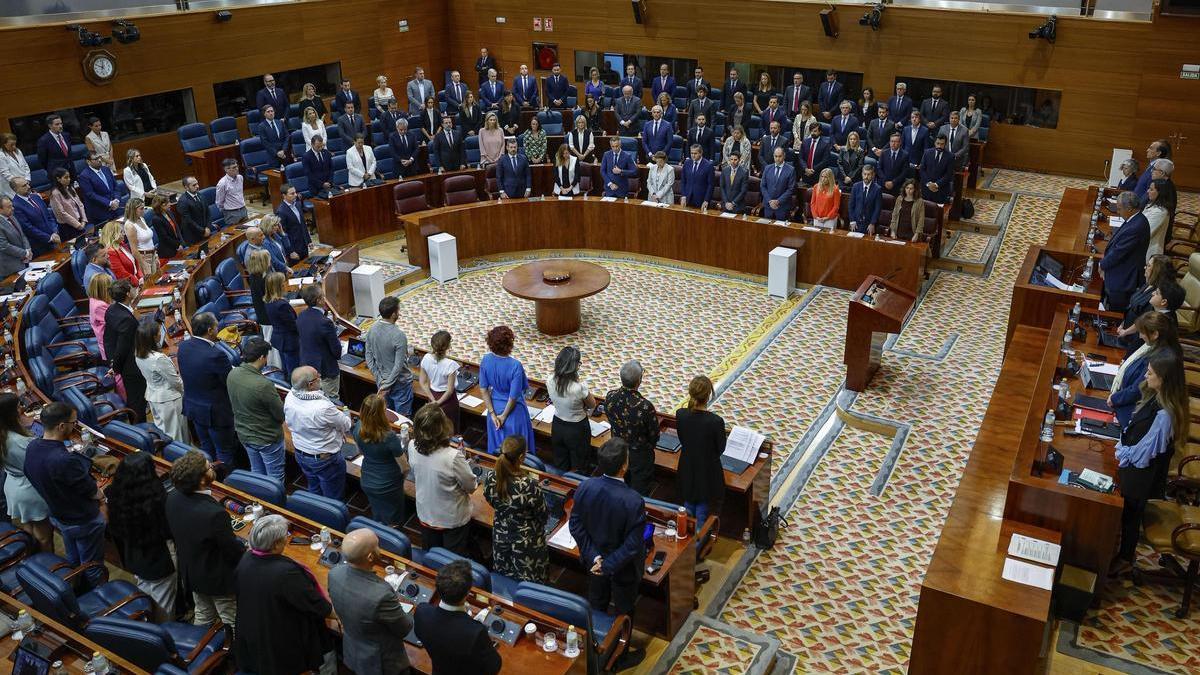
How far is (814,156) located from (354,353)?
24.9 ft

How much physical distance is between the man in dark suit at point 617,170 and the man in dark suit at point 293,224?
459 centimetres

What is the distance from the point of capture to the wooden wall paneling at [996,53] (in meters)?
15.2

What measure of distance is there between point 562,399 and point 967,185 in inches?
438

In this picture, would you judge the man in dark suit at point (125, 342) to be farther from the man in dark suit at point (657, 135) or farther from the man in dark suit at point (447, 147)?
the man in dark suit at point (657, 135)

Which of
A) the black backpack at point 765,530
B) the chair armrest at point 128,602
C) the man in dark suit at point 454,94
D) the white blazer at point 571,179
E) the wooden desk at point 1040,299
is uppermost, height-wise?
the man in dark suit at point 454,94

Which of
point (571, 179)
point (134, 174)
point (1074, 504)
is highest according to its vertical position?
point (134, 174)

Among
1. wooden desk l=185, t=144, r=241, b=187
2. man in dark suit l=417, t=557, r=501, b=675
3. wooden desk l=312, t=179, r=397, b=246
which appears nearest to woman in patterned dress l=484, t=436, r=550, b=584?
man in dark suit l=417, t=557, r=501, b=675


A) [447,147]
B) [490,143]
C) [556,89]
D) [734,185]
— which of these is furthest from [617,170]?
[556,89]

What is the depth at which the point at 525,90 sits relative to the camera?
18312 millimetres

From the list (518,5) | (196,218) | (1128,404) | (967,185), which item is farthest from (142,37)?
(1128,404)

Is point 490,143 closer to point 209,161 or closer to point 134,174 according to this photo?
point 209,161

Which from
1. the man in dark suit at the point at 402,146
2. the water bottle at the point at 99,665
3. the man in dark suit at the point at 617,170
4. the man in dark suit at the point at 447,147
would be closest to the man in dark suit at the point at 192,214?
the man in dark suit at the point at 402,146

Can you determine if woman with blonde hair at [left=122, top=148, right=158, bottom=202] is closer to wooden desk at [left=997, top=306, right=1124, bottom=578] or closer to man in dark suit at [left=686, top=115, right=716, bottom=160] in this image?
man in dark suit at [left=686, top=115, right=716, bottom=160]

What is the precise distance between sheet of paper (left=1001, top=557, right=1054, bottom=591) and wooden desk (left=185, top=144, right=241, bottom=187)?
549 inches
